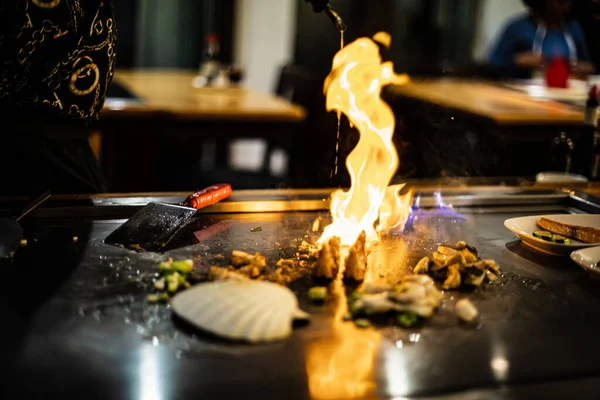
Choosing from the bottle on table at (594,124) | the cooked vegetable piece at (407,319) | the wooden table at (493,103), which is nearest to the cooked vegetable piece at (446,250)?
the cooked vegetable piece at (407,319)

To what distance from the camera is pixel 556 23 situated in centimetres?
670

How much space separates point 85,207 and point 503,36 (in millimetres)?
5688

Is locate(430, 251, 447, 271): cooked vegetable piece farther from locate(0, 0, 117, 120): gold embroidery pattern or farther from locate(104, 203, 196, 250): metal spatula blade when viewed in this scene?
locate(0, 0, 117, 120): gold embroidery pattern

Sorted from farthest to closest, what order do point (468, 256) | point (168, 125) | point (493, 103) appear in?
point (493, 103), point (168, 125), point (468, 256)

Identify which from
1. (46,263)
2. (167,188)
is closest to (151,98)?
(167,188)

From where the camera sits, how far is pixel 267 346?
4.38ft

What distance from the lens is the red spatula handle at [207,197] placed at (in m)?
2.07

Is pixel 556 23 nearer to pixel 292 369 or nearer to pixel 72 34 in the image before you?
pixel 72 34

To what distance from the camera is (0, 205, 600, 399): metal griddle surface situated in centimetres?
119

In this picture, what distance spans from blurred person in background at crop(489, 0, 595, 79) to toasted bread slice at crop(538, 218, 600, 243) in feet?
15.1

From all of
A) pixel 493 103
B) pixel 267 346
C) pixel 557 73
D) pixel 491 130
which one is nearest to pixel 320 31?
pixel 557 73

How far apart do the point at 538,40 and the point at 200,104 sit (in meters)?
3.63

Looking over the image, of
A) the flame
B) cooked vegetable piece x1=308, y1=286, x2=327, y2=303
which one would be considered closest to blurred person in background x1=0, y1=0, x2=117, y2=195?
the flame

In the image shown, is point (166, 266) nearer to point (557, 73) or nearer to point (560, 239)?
point (560, 239)
